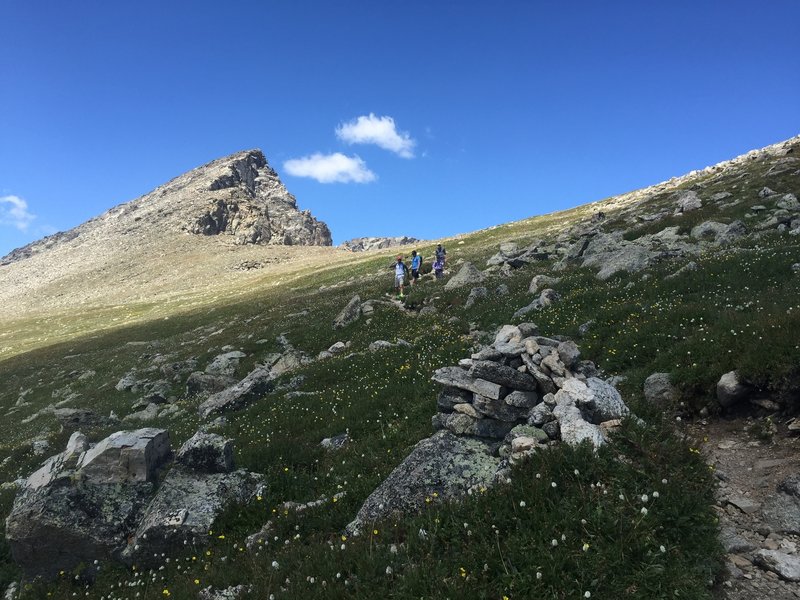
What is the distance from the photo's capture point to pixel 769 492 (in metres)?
7.27

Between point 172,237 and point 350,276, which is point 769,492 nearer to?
point 350,276

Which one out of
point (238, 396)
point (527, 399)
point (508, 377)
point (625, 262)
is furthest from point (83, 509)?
point (625, 262)

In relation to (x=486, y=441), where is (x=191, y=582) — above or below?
below

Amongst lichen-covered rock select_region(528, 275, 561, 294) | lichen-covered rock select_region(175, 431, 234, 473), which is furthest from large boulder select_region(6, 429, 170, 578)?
lichen-covered rock select_region(528, 275, 561, 294)

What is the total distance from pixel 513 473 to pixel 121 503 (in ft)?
27.0

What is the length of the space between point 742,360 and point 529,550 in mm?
6544

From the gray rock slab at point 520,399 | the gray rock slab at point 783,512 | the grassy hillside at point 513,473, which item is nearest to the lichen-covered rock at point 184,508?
the grassy hillside at point 513,473

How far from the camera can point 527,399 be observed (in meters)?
9.89

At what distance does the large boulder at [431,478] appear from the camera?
816 centimetres

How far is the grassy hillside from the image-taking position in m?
6.19

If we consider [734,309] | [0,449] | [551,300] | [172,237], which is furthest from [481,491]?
[172,237]

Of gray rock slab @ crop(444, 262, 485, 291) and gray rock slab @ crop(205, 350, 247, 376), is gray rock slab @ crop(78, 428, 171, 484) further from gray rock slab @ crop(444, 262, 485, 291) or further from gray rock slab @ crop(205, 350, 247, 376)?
gray rock slab @ crop(444, 262, 485, 291)

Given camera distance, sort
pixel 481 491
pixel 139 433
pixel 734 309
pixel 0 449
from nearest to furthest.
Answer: pixel 481 491 → pixel 139 433 → pixel 734 309 → pixel 0 449

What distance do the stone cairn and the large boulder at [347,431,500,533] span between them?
520 mm
